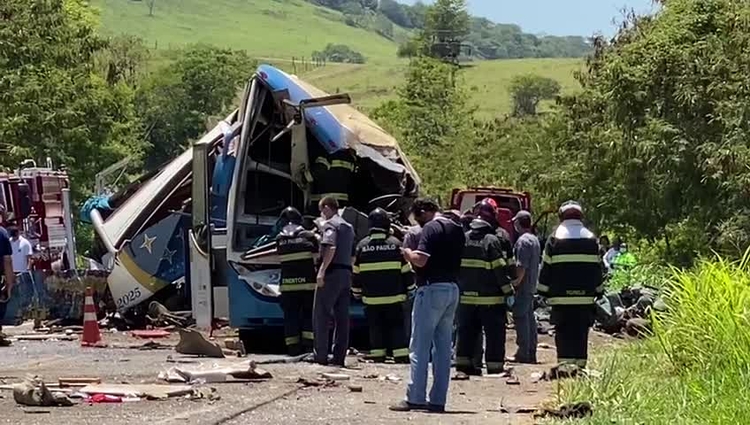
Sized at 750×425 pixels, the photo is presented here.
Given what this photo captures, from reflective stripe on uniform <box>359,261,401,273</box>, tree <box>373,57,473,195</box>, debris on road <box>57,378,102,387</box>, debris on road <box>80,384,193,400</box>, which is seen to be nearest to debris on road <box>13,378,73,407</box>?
debris on road <box>80,384,193,400</box>

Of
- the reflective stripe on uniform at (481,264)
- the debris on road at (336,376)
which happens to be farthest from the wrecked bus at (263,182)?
the debris on road at (336,376)

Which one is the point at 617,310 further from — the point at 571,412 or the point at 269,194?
the point at 571,412

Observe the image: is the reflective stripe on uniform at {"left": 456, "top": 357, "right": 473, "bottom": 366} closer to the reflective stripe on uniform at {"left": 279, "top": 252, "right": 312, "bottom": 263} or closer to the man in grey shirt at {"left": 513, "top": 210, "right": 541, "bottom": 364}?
the man in grey shirt at {"left": 513, "top": 210, "right": 541, "bottom": 364}

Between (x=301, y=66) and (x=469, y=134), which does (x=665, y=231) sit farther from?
(x=301, y=66)

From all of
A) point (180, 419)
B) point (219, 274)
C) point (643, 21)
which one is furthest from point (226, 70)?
point (180, 419)

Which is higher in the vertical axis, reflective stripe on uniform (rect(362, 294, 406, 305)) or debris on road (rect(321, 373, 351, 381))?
reflective stripe on uniform (rect(362, 294, 406, 305))

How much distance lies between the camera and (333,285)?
14180mm

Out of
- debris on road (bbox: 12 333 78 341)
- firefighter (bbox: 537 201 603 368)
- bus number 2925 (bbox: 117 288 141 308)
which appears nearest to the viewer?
firefighter (bbox: 537 201 603 368)

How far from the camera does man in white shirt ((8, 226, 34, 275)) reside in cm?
2084

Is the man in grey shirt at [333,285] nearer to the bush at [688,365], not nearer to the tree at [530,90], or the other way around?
the bush at [688,365]

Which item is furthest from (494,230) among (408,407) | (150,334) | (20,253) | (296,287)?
(20,253)

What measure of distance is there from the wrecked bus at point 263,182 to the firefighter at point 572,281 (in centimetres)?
338

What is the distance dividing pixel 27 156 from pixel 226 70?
→ 63341 mm

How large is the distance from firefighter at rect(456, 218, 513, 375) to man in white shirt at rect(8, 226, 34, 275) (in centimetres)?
897
